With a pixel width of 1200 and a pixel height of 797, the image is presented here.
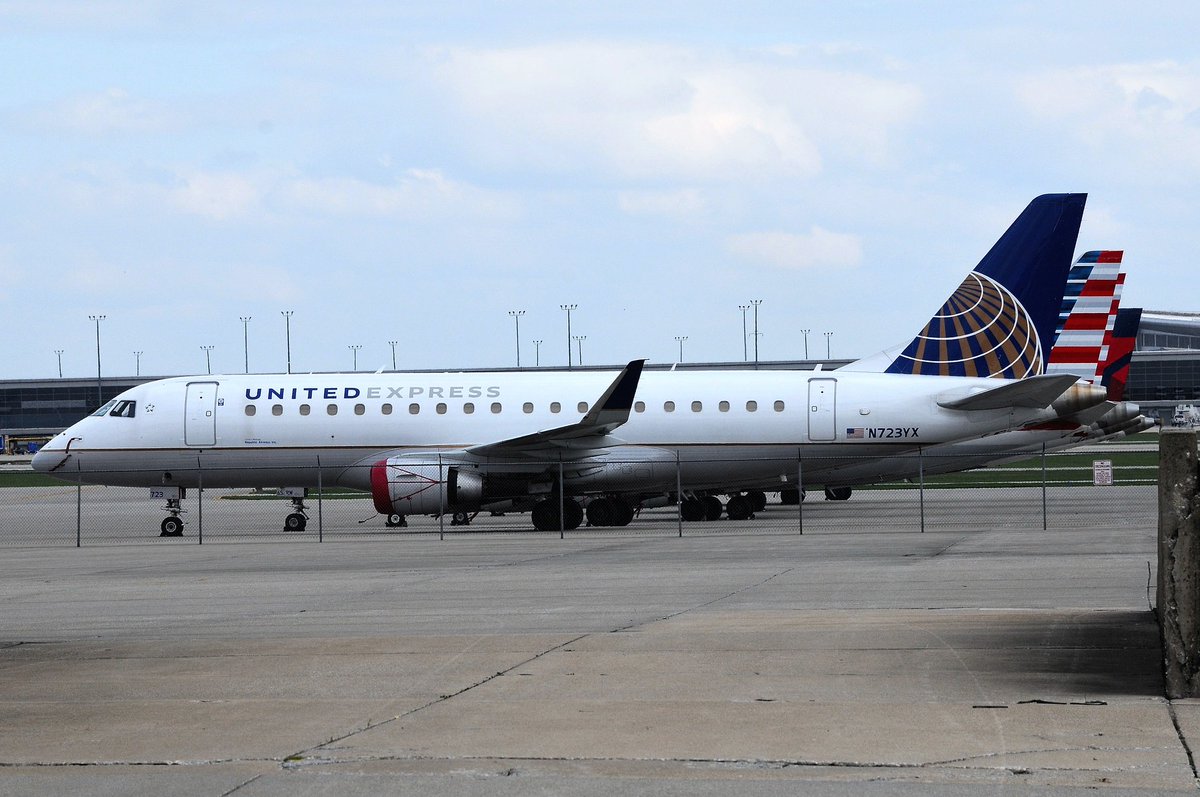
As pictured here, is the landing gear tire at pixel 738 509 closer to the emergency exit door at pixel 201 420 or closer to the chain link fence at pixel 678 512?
the chain link fence at pixel 678 512

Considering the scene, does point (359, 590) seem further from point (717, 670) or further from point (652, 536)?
point (652, 536)

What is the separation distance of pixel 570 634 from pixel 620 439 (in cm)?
1880

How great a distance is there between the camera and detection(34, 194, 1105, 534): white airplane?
98.4 ft

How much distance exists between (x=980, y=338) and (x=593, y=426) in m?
8.50

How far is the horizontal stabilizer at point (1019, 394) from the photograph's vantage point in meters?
27.9

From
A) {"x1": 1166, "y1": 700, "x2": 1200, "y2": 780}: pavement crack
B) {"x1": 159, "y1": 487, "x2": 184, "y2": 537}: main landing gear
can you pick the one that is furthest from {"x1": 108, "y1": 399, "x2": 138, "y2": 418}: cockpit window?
{"x1": 1166, "y1": 700, "x2": 1200, "y2": 780}: pavement crack

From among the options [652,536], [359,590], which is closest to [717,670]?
[359,590]

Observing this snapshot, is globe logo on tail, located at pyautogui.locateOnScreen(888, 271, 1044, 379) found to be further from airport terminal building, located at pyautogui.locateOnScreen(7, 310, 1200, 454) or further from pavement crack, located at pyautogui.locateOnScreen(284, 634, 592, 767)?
airport terminal building, located at pyautogui.locateOnScreen(7, 310, 1200, 454)

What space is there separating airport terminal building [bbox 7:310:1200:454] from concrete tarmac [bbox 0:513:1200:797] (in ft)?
289

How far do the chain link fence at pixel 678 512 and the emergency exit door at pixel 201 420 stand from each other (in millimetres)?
715

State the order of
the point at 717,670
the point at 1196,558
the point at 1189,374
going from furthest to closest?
the point at 1189,374, the point at 717,670, the point at 1196,558

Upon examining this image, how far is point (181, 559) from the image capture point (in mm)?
22406

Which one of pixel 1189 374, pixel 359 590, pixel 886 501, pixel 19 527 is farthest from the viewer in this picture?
pixel 1189 374

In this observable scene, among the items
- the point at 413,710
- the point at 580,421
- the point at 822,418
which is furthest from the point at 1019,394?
the point at 413,710
